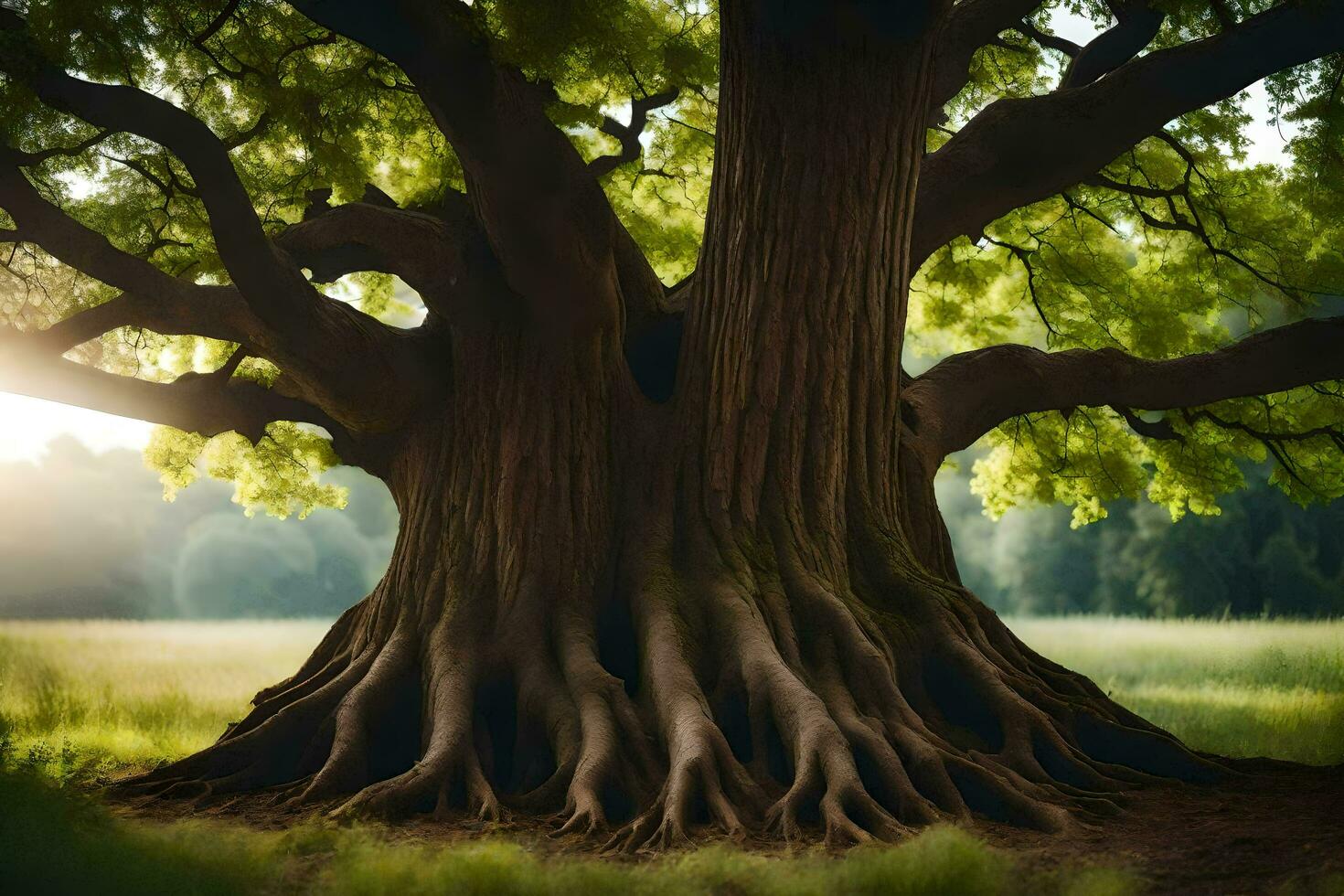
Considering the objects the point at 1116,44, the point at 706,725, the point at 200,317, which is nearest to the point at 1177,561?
the point at 1116,44

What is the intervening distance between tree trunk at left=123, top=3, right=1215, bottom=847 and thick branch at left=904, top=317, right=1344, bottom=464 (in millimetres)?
1260

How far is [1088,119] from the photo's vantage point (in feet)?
24.4

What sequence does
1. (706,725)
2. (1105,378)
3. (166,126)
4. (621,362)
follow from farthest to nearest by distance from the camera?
(1105,378) < (621,362) < (166,126) < (706,725)

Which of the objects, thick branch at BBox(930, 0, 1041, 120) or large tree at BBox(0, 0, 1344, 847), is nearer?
large tree at BBox(0, 0, 1344, 847)

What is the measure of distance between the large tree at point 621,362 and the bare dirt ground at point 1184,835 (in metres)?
0.22

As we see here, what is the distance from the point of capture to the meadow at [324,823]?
3.83m

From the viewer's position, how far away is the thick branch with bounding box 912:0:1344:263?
22.2 ft

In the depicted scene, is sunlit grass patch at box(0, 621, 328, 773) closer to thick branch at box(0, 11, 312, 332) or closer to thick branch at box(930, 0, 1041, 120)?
thick branch at box(0, 11, 312, 332)

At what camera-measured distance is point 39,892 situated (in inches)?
134

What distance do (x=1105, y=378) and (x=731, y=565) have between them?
13.3 feet

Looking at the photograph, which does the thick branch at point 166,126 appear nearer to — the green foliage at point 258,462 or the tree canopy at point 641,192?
the tree canopy at point 641,192

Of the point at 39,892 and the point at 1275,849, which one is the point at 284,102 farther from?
the point at 1275,849

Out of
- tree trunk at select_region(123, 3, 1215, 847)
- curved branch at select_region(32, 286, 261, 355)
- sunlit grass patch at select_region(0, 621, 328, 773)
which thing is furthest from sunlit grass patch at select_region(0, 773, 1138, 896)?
curved branch at select_region(32, 286, 261, 355)

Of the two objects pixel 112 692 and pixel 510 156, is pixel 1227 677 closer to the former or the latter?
pixel 510 156
